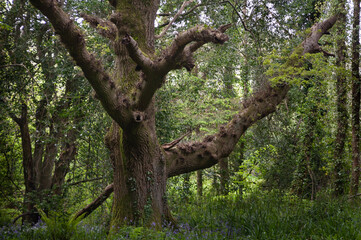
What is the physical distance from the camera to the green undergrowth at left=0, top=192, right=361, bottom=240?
192 inches

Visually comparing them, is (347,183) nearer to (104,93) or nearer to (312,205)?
(312,205)

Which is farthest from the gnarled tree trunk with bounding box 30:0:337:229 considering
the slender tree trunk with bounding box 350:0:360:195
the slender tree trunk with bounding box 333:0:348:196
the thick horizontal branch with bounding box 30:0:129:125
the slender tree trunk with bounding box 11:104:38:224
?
the slender tree trunk with bounding box 11:104:38:224

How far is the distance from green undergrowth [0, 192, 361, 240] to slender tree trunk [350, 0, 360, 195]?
5.86 ft

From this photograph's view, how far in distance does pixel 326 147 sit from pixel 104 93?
25.9 feet

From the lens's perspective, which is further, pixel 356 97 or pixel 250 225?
pixel 356 97

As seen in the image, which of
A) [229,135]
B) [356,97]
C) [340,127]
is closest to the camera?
[229,135]

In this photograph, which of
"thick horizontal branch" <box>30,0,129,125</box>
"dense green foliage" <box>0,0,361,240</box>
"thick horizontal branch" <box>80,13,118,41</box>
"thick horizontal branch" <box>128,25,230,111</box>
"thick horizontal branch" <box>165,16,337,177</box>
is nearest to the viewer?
"thick horizontal branch" <box>30,0,129,125</box>

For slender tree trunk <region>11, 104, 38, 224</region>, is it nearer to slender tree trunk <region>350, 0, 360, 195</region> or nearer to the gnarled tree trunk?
the gnarled tree trunk

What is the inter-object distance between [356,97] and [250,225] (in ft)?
19.0

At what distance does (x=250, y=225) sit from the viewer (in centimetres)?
554

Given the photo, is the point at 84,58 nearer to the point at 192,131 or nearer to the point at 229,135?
the point at 229,135

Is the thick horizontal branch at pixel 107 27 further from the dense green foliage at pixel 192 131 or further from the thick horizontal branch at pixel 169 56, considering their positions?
the thick horizontal branch at pixel 169 56

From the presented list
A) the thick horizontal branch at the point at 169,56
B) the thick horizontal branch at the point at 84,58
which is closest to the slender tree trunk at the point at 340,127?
the thick horizontal branch at the point at 169,56

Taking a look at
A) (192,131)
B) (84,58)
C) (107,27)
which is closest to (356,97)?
(192,131)
